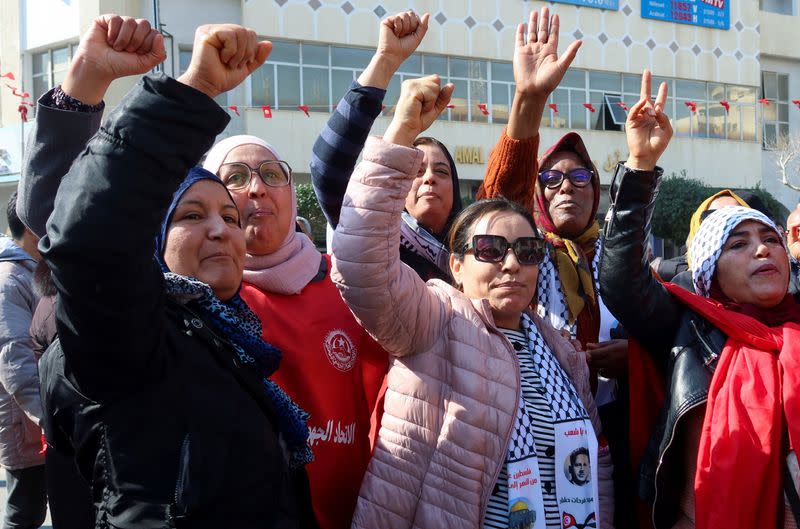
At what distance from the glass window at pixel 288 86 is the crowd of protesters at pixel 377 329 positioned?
1638cm

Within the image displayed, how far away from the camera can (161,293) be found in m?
1.47

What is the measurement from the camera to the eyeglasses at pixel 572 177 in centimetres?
320

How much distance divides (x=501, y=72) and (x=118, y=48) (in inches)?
810

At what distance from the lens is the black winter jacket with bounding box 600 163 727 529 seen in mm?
2430

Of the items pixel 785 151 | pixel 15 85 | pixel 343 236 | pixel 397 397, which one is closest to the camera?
pixel 343 236

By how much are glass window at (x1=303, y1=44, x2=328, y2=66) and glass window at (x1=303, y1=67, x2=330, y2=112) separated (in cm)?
18

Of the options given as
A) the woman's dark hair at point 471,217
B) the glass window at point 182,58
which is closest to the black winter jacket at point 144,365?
the woman's dark hair at point 471,217

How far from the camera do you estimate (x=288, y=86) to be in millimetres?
18922

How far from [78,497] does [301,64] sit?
57.4 ft

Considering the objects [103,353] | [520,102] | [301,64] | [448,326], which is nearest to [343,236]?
[448,326]

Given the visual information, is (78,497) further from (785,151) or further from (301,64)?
(785,151)

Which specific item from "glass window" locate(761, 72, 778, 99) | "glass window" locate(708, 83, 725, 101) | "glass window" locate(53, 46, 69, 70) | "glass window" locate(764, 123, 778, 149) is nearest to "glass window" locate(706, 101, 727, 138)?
"glass window" locate(708, 83, 725, 101)

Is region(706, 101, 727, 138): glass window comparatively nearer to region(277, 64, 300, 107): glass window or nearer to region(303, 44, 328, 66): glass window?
region(303, 44, 328, 66): glass window

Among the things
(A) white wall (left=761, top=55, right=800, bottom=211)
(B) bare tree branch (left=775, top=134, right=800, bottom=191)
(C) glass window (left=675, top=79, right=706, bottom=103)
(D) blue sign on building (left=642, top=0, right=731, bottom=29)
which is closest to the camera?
(D) blue sign on building (left=642, top=0, right=731, bottom=29)
